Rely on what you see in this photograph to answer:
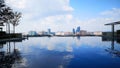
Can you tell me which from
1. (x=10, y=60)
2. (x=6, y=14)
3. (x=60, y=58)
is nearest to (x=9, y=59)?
(x=10, y=60)

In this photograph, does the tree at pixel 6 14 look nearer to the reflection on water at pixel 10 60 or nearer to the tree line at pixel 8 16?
the tree line at pixel 8 16

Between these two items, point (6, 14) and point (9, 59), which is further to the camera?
point (6, 14)

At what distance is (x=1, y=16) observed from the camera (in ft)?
159

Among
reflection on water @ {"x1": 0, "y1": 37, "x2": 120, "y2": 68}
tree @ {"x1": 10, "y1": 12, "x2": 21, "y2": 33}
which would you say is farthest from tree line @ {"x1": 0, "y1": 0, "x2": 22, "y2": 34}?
reflection on water @ {"x1": 0, "y1": 37, "x2": 120, "y2": 68}

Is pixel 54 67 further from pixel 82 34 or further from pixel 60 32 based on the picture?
pixel 60 32

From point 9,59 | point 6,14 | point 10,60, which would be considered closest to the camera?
point 10,60

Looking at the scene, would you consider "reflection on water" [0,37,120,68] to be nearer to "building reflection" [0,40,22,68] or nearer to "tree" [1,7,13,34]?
"building reflection" [0,40,22,68]

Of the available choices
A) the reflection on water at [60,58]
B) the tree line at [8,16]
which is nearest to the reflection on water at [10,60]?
the reflection on water at [60,58]

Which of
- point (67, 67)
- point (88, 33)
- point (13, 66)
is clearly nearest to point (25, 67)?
point (13, 66)

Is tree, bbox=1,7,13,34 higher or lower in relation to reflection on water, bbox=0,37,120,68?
higher

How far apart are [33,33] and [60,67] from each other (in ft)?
257

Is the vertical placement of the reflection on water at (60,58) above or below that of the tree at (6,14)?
below

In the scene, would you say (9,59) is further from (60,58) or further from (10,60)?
(60,58)

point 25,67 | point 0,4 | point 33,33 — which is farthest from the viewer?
point 33,33
